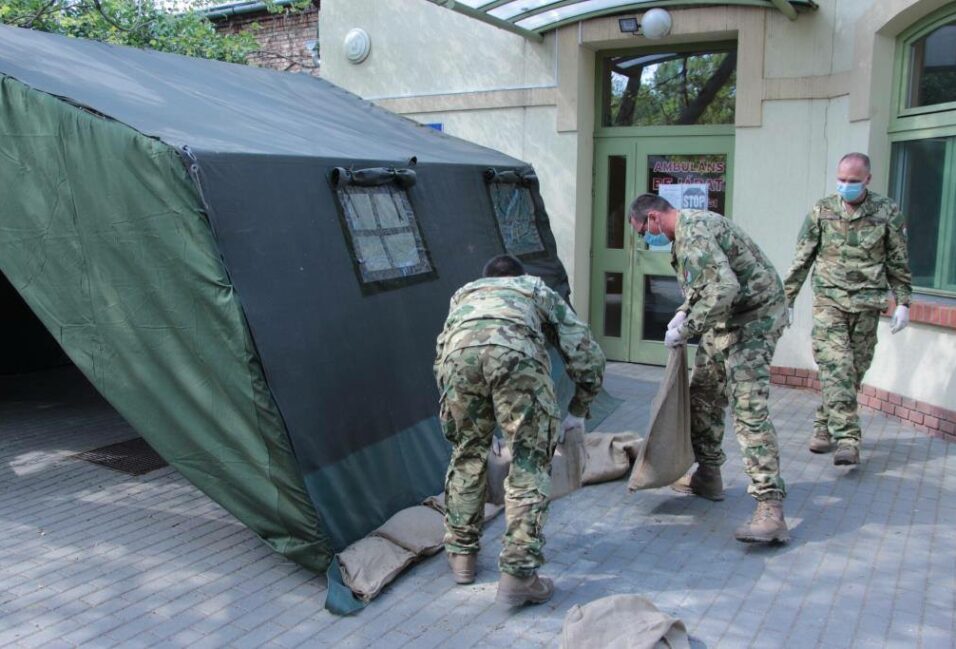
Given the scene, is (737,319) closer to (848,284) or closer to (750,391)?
(750,391)

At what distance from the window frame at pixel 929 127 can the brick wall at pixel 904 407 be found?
33.3 inches

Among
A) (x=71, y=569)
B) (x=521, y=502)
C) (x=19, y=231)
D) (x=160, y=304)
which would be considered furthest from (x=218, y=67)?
(x=521, y=502)

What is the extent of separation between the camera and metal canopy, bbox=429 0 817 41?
7.57 meters

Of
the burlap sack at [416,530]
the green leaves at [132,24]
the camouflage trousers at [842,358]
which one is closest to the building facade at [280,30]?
the green leaves at [132,24]

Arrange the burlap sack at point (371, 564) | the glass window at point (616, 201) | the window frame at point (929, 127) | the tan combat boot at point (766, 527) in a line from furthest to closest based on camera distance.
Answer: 1. the glass window at point (616, 201)
2. the window frame at point (929, 127)
3. the tan combat boot at point (766, 527)
4. the burlap sack at point (371, 564)

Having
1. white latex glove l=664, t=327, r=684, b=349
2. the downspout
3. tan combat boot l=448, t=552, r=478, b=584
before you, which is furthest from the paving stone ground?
the downspout

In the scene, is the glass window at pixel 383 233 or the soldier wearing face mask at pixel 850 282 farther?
the soldier wearing face mask at pixel 850 282

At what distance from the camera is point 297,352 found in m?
4.02

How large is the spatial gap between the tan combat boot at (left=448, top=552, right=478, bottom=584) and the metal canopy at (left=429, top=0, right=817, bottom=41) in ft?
16.4

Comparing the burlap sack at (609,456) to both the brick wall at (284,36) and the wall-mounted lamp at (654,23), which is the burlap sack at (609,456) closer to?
the wall-mounted lamp at (654,23)

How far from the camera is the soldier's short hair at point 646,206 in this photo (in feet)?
14.3

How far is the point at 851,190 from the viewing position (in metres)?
5.33

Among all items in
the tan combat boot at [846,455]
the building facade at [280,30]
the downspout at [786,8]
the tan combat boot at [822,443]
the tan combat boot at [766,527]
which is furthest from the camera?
the building facade at [280,30]

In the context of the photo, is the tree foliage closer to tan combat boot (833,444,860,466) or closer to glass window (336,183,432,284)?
glass window (336,183,432,284)
